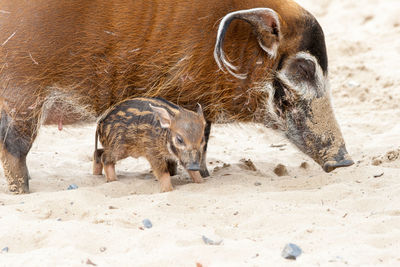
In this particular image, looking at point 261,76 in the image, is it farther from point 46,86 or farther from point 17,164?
point 17,164

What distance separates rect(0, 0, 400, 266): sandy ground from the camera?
3.43 meters

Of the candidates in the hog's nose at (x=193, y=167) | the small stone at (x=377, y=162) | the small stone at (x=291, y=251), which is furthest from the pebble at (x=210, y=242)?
the small stone at (x=377, y=162)

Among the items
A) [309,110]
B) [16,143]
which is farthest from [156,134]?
[309,110]

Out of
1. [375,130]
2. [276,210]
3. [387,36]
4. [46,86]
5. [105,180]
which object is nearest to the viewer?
[276,210]

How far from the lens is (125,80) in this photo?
519 cm

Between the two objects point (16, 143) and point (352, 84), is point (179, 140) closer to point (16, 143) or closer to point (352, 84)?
point (16, 143)

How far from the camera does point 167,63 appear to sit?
515cm

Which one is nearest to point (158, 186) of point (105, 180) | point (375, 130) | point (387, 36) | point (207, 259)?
point (105, 180)

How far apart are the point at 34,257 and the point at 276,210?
5.11 ft

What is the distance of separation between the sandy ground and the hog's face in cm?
22

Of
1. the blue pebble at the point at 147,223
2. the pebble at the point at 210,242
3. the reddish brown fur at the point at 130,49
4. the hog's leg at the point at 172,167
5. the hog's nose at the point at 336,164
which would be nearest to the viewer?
the pebble at the point at 210,242

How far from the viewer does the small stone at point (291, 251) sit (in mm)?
3391

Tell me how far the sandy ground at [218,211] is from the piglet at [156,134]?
0.23 metres

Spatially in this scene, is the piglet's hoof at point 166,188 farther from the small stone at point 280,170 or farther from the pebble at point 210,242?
the pebble at point 210,242
